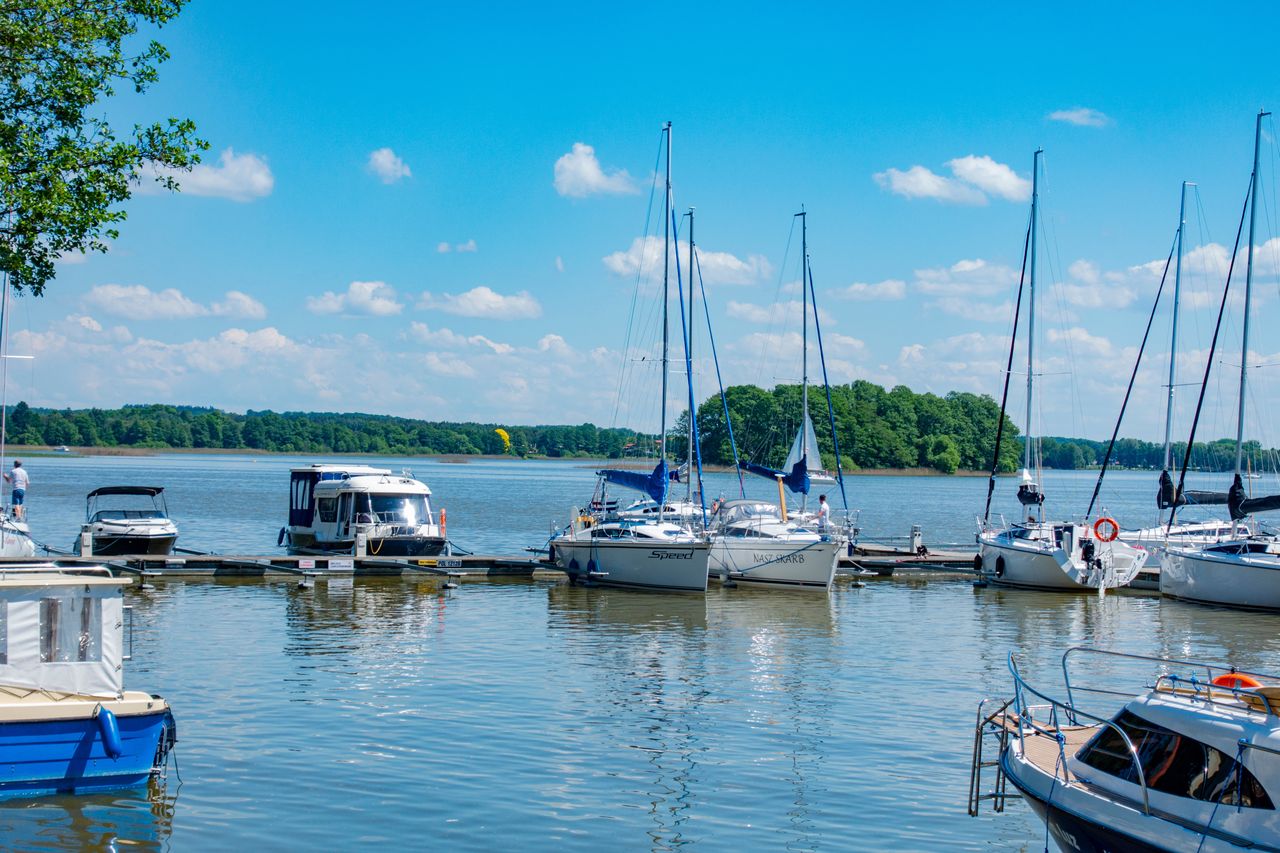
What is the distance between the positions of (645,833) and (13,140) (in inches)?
528

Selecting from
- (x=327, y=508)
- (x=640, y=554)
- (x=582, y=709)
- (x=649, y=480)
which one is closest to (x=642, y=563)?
(x=640, y=554)

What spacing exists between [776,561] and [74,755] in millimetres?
27983

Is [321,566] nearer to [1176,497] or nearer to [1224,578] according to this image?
[1224,578]

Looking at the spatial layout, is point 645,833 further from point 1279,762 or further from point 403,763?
point 1279,762

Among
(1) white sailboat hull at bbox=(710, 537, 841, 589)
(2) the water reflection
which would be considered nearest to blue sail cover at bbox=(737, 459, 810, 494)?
(1) white sailboat hull at bbox=(710, 537, 841, 589)

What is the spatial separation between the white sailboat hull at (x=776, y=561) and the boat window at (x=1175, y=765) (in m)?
27.1

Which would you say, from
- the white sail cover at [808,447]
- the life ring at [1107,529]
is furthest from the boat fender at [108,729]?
the white sail cover at [808,447]

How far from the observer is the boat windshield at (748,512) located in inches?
1821

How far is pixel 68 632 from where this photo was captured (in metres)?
15.9

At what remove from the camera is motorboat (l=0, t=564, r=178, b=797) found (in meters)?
14.9

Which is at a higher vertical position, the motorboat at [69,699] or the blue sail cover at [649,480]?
the blue sail cover at [649,480]

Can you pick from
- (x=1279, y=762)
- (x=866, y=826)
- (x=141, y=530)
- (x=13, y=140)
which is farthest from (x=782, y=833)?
(x=141, y=530)

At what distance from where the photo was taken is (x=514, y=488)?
128000mm

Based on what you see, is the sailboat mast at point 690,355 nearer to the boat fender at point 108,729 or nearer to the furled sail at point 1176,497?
the furled sail at point 1176,497
